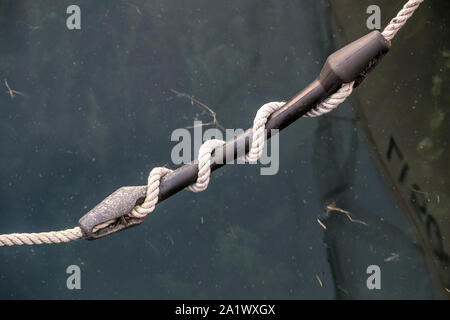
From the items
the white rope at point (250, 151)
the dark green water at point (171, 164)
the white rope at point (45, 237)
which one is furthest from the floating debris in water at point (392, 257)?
the white rope at point (45, 237)

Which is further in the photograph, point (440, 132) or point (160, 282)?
point (160, 282)

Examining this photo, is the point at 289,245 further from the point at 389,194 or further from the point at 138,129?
the point at 138,129

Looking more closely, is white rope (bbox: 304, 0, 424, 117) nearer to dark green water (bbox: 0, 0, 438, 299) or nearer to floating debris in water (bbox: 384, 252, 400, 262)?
dark green water (bbox: 0, 0, 438, 299)

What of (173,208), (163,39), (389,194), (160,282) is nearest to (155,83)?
(163,39)

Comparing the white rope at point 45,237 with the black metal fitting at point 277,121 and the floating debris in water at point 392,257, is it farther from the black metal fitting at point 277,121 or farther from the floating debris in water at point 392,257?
the floating debris in water at point 392,257

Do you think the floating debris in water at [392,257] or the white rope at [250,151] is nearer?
the white rope at [250,151]

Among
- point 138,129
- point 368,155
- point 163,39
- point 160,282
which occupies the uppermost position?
point 163,39

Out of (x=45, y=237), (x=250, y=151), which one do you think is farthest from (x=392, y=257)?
(x=45, y=237)

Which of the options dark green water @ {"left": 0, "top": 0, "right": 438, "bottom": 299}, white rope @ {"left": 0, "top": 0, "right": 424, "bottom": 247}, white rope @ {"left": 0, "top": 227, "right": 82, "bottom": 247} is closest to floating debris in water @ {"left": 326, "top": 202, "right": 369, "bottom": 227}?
dark green water @ {"left": 0, "top": 0, "right": 438, "bottom": 299}
